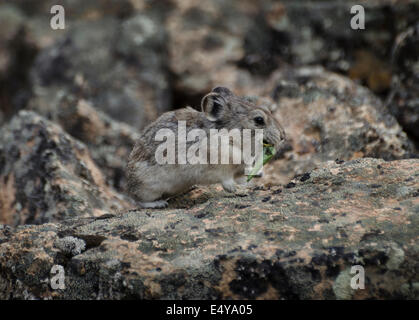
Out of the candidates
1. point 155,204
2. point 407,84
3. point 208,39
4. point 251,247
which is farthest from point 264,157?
point 208,39

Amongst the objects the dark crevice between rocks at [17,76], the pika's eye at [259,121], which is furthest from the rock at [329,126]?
the dark crevice between rocks at [17,76]

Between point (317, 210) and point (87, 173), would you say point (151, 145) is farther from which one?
point (317, 210)

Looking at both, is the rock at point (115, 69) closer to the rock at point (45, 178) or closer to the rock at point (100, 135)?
the rock at point (100, 135)

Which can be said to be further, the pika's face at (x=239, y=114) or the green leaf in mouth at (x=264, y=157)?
the green leaf in mouth at (x=264, y=157)

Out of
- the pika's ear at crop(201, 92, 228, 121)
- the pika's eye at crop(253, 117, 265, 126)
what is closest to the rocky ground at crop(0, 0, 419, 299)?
the pika's eye at crop(253, 117, 265, 126)

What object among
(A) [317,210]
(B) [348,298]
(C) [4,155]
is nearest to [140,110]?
(C) [4,155]

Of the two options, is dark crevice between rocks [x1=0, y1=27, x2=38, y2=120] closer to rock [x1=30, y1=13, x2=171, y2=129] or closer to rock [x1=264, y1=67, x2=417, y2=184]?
rock [x1=30, y1=13, x2=171, y2=129]
